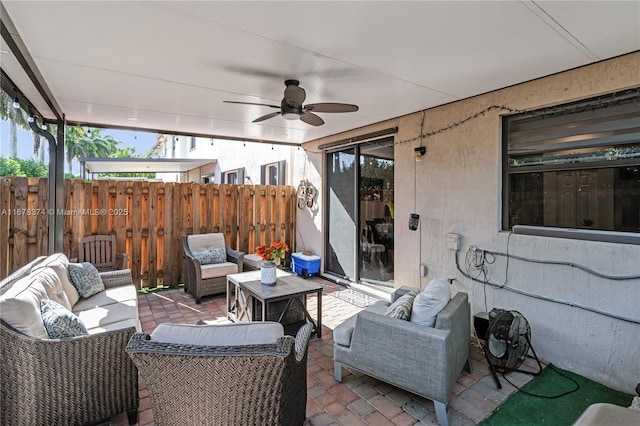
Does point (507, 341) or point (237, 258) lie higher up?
point (237, 258)

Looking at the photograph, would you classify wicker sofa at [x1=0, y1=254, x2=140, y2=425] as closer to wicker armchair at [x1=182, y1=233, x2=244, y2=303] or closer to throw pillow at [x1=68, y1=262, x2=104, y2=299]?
throw pillow at [x1=68, y1=262, x2=104, y2=299]

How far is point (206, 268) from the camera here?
486 cm

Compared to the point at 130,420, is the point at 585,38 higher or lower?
higher

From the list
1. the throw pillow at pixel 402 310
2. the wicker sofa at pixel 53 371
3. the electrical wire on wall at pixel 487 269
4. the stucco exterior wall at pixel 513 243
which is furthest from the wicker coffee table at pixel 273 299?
the electrical wire on wall at pixel 487 269

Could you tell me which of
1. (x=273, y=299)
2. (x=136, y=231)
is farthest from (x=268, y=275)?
(x=136, y=231)

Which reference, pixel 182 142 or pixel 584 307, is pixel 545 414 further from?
pixel 182 142

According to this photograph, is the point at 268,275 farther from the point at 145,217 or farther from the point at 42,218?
the point at 42,218

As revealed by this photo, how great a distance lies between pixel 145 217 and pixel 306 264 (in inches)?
120

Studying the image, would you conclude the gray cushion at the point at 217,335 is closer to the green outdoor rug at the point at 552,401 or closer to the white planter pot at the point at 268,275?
the green outdoor rug at the point at 552,401

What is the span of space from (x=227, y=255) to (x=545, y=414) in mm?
4676

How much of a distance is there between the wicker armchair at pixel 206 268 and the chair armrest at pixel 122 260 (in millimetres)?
845

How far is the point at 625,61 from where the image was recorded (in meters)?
2.67

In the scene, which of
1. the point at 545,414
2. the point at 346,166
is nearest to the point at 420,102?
the point at 346,166

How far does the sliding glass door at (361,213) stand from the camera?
5.14 metres
